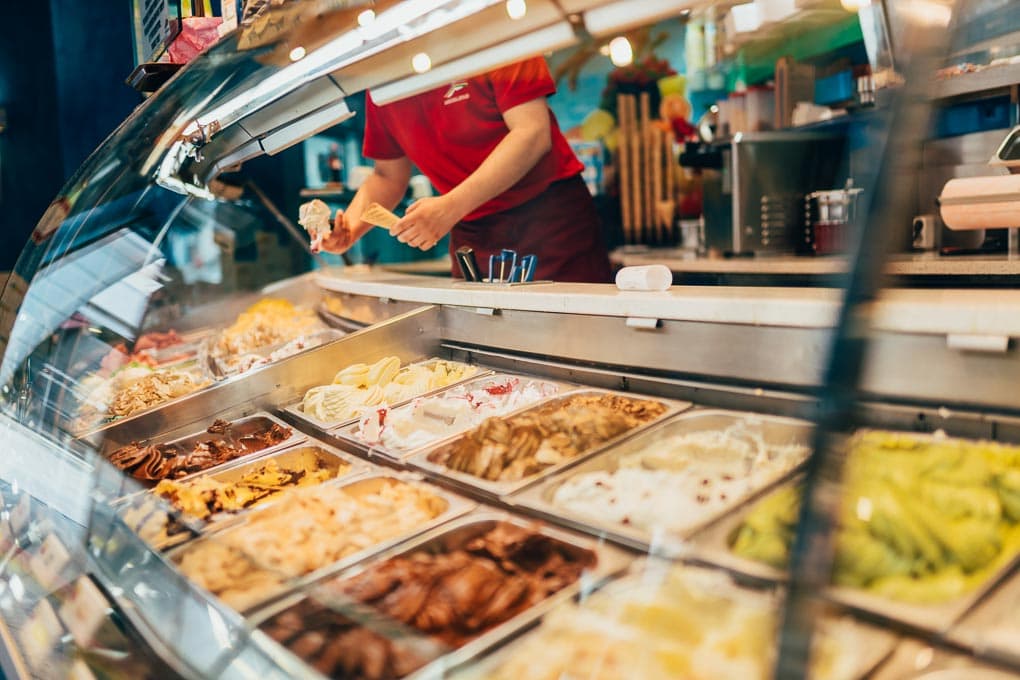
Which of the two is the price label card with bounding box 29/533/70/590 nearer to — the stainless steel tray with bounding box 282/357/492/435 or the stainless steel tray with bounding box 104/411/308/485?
the stainless steel tray with bounding box 104/411/308/485

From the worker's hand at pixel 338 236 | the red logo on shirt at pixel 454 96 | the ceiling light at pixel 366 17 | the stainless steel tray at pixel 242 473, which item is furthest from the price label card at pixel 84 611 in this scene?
the red logo on shirt at pixel 454 96

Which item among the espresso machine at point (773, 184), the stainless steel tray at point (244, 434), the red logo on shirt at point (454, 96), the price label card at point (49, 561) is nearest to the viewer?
the price label card at point (49, 561)

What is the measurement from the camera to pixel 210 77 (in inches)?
67.9

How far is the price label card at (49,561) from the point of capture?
149 cm

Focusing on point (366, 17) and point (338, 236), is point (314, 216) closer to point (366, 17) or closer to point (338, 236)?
point (338, 236)

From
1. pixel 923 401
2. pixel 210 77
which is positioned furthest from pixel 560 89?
pixel 923 401

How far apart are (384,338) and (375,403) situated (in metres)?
0.37

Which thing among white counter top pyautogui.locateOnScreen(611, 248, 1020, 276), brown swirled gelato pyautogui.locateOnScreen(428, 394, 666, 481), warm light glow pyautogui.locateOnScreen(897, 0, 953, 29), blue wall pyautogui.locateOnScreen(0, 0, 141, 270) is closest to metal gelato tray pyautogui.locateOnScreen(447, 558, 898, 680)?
brown swirled gelato pyautogui.locateOnScreen(428, 394, 666, 481)

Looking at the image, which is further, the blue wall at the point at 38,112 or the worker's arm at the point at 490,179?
the blue wall at the point at 38,112

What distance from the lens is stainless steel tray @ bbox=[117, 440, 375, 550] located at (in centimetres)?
147

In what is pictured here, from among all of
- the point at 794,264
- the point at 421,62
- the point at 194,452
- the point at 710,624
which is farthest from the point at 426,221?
the point at 794,264

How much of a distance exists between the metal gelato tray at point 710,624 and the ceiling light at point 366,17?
1.17m

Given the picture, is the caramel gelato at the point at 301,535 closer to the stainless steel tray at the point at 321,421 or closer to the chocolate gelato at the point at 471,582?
the chocolate gelato at the point at 471,582

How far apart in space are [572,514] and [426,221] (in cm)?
154
